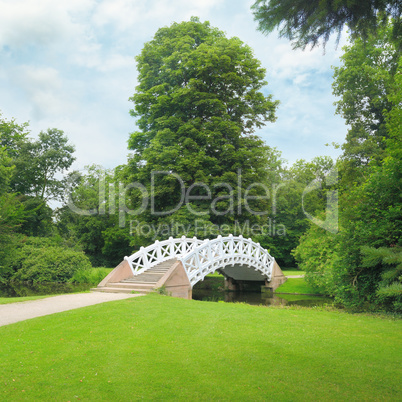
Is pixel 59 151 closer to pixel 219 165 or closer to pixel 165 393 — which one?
pixel 219 165

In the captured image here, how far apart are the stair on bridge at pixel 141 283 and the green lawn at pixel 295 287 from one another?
31.5ft

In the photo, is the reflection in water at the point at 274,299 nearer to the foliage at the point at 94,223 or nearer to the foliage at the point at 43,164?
the foliage at the point at 94,223

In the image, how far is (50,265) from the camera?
23.4 meters

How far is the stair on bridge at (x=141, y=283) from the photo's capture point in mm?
13461

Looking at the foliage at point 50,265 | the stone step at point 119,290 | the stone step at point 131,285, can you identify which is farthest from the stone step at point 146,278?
the foliage at point 50,265

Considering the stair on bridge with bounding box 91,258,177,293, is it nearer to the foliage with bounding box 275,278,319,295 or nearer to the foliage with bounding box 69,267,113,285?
the foliage with bounding box 69,267,113,285

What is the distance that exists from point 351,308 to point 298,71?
966 centimetres

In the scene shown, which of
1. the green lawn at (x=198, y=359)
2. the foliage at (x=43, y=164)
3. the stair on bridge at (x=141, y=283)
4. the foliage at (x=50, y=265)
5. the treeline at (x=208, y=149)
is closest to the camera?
the green lawn at (x=198, y=359)

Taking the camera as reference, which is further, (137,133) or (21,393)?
(137,133)

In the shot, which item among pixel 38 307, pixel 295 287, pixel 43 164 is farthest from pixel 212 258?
pixel 43 164

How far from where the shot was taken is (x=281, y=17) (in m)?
4.21

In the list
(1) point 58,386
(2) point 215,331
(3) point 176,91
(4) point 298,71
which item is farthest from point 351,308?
(3) point 176,91

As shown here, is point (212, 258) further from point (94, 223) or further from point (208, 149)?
point (94, 223)

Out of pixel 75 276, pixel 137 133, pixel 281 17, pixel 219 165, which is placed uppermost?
pixel 137 133
